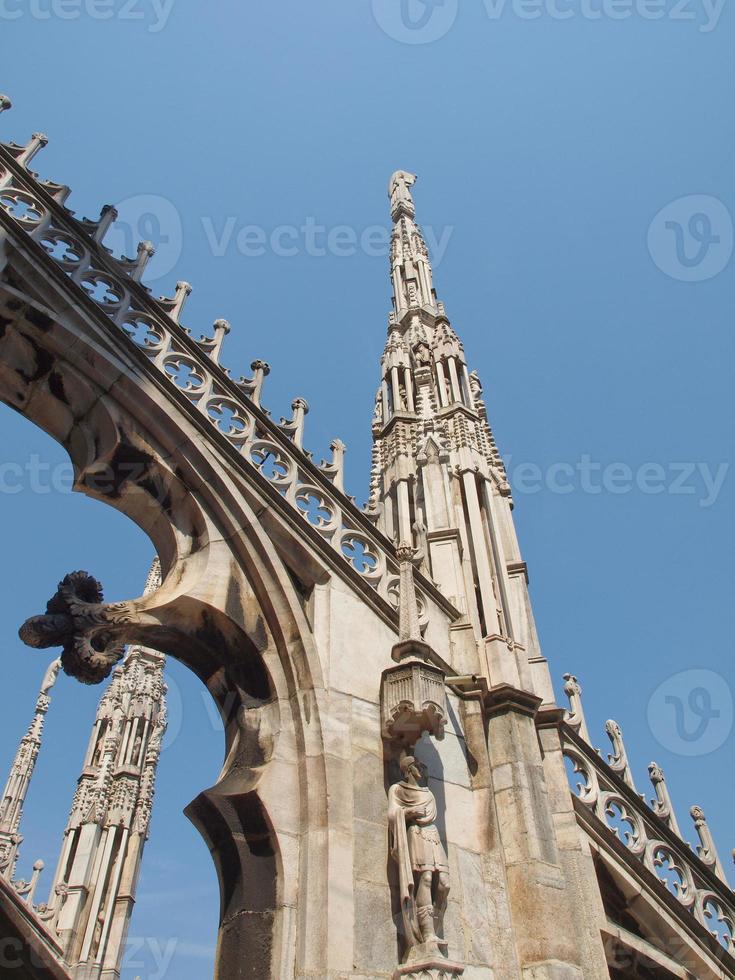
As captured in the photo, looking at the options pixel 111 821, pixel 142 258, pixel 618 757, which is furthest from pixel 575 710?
pixel 111 821

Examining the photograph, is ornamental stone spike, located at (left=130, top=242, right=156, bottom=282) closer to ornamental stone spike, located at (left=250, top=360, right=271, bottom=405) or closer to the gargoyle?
ornamental stone spike, located at (left=250, top=360, right=271, bottom=405)

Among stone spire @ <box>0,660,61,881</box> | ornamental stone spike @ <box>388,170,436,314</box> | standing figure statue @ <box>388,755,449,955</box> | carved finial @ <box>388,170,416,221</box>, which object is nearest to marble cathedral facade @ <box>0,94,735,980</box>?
standing figure statue @ <box>388,755,449,955</box>

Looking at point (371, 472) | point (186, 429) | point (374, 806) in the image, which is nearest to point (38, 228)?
point (186, 429)

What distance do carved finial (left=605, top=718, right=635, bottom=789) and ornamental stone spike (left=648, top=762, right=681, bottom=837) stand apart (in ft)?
1.58

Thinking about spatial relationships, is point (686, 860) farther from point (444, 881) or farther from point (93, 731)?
point (93, 731)

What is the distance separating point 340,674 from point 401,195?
16.6 m

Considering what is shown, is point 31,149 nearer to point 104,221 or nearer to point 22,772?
point 104,221

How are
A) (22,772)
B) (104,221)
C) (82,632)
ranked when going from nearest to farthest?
(82,632) → (104,221) → (22,772)

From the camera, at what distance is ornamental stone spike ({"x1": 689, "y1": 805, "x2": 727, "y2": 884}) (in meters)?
9.40

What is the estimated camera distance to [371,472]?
37.2 ft

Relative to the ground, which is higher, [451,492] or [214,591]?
[451,492]

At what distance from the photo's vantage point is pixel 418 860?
18.5 ft

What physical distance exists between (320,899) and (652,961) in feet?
13.6

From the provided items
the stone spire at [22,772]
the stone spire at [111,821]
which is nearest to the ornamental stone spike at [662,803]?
the stone spire at [111,821]
